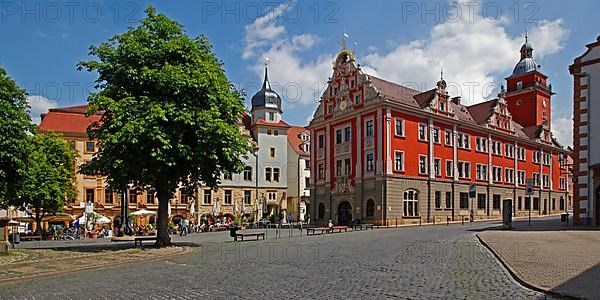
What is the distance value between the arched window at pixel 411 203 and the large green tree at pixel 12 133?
117 feet

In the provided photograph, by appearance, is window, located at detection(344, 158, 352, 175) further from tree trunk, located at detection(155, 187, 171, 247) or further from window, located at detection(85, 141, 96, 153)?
tree trunk, located at detection(155, 187, 171, 247)

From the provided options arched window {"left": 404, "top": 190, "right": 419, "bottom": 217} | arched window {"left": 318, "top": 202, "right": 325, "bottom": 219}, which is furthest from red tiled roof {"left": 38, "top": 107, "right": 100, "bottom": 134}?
arched window {"left": 404, "top": 190, "right": 419, "bottom": 217}

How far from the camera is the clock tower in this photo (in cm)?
7419

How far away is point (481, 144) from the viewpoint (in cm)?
6009

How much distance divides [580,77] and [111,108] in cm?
3126

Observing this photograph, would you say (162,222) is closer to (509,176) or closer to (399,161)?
(399,161)

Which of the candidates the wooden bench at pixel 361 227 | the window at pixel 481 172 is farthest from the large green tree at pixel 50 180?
the window at pixel 481 172

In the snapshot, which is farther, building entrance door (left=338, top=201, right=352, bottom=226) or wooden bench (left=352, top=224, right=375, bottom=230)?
building entrance door (left=338, top=201, right=352, bottom=226)

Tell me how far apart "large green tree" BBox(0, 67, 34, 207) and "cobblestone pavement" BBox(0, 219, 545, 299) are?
19.9ft

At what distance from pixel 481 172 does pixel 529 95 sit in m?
22.3

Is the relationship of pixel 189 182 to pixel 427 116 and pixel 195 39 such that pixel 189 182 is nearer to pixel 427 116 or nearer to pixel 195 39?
pixel 195 39

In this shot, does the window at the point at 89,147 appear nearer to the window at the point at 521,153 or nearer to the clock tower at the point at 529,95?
the window at the point at 521,153

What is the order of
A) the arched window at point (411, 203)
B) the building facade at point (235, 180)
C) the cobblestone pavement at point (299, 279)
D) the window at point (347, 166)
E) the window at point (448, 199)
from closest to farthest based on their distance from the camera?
the cobblestone pavement at point (299, 279) < the arched window at point (411, 203) < the window at point (347, 166) < the window at point (448, 199) < the building facade at point (235, 180)

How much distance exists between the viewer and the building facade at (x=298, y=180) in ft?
238
